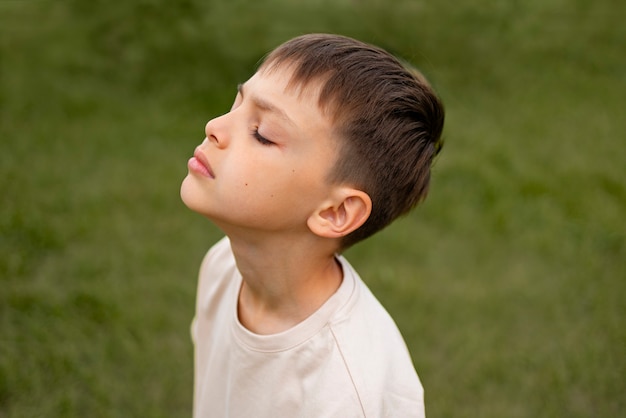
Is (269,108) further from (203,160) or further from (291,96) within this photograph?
(203,160)

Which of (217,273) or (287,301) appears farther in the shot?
(217,273)

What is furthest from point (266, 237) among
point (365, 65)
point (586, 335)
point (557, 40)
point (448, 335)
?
point (557, 40)

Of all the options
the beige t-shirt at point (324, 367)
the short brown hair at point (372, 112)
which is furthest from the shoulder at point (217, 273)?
the short brown hair at point (372, 112)

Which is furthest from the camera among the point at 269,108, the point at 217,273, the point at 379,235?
the point at 379,235

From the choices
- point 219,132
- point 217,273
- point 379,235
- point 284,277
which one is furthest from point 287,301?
point 379,235

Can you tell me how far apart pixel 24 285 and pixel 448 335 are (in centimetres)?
198

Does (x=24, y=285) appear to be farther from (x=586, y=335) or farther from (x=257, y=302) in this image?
(x=586, y=335)

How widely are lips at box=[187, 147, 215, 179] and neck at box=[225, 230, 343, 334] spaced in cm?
18

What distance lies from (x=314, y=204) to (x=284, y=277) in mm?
217

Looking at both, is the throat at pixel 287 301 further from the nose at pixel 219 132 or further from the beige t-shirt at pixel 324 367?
the nose at pixel 219 132

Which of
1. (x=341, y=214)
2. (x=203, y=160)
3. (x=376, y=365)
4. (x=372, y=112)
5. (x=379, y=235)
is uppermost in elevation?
(x=372, y=112)

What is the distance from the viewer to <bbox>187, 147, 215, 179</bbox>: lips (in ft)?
5.11

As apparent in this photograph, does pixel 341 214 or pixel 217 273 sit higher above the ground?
pixel 341 214

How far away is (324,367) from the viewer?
154cm
